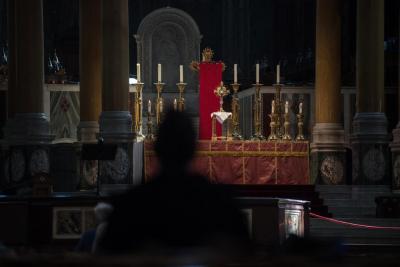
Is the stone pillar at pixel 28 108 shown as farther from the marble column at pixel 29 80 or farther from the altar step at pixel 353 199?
the altar step at pixel 353 199

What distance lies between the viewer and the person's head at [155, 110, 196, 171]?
4.87 meters

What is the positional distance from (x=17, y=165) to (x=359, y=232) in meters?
7.61

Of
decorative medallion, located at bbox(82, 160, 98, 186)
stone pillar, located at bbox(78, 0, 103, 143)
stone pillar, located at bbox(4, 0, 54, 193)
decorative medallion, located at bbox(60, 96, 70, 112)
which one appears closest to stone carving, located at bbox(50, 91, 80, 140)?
decorative medallion, located at bbox(60, 96, 70, 112)

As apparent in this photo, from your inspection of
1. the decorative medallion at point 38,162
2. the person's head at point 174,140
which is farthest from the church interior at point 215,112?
the person's head at point 174,140

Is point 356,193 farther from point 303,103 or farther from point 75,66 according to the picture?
point 75,66

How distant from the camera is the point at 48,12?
103 feet

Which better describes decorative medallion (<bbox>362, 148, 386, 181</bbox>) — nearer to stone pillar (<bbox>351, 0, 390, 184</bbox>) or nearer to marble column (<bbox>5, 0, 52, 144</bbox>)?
stone pillar (<bbox>351, 0, 390, 184</bbox>)

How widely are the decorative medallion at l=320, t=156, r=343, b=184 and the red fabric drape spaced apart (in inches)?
120

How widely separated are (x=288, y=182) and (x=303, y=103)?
13.6 feet

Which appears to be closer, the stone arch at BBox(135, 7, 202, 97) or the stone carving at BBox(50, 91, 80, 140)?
Answer: the stone carving at BBox(50, 91, 80, 140)

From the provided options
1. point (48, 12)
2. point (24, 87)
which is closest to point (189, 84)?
point (48, 12)

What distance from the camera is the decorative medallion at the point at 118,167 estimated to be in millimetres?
21828

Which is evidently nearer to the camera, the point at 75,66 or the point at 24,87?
the point at 24,87

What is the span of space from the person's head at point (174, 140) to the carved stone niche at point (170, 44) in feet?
79.7
